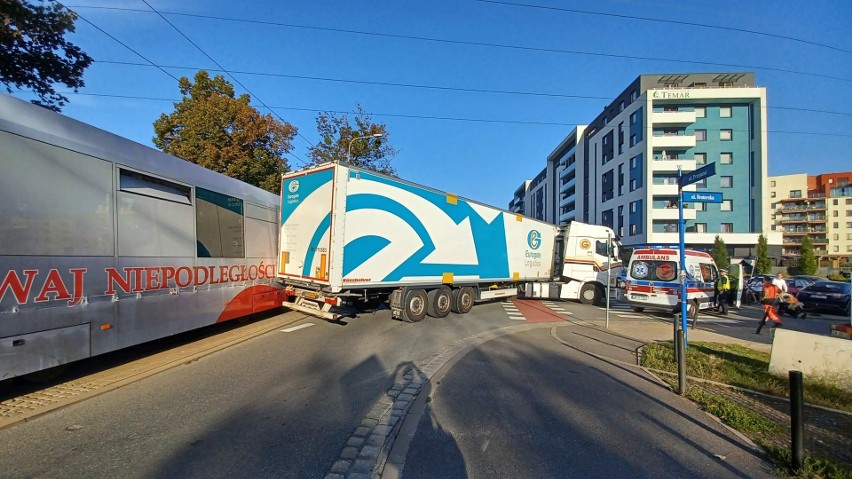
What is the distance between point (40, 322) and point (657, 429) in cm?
702

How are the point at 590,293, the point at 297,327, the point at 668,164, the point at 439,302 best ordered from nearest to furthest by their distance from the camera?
the point at 297,327
the point at 439,302
the point at 590,293
the point at 668,164

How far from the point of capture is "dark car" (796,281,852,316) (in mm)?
15867

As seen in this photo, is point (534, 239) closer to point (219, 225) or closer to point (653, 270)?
point (653, 270)

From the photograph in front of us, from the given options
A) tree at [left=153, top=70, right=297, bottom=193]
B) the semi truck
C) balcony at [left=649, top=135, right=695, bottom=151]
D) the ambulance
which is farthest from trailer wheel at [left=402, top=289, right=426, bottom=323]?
balcony at [left=649, top=135, right=695, bottom=151]

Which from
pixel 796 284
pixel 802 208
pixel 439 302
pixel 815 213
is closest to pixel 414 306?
pixel 439 302

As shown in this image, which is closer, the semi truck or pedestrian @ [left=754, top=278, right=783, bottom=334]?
the semi truck

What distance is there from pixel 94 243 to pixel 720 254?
161ft

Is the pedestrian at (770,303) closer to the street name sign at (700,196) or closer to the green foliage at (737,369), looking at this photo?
the green foliage at (737,369)

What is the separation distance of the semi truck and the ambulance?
13.5 feet

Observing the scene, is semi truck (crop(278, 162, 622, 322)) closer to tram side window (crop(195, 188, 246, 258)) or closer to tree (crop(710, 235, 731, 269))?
tram side window (crop(195, 188, 246, 258))

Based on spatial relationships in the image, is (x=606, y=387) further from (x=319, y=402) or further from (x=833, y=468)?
(x=319, y=402)

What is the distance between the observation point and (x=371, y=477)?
10.2 feet

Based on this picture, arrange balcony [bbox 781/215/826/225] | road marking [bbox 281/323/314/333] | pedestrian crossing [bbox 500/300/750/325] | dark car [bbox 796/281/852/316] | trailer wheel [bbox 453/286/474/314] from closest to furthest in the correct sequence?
road marking [bbox 281/323/314/333]
trailer wheel [bbox 453/286/474/314]
pedestrian crossing [bbox 500/300/750/325]
dark car [bbox 796/281/852/316]
balcony [bbox 781/215/826/225]

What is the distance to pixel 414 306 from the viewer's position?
10352 mm
